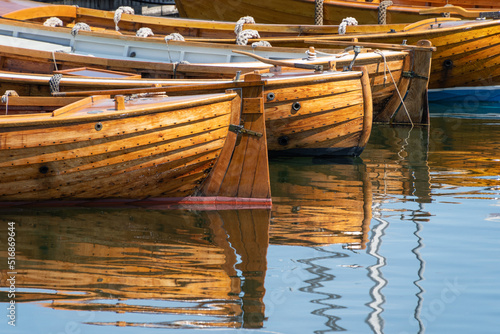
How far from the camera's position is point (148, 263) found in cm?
558

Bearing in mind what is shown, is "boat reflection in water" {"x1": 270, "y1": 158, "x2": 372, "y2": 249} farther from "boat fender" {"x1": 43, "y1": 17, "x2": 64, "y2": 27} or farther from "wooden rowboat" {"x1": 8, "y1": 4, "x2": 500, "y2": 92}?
"boat fender" {"x1": 43, "y1": 17, "x2": 64, "y2": 27}

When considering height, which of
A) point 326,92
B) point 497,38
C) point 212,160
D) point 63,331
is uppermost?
point 497,38

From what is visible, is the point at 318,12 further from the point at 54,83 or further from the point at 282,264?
the point at 282,264

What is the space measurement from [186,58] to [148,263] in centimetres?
703

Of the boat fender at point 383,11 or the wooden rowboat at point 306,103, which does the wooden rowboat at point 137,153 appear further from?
the boat fender at point 383,11

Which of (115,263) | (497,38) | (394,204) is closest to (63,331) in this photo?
(115,263)

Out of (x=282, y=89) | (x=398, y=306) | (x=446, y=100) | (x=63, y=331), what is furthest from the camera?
(x=446, y=100)

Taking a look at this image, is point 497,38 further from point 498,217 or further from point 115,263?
point 115,263

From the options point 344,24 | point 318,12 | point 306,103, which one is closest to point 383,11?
point 318,12

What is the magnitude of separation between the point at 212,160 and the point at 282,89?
6.95 ft

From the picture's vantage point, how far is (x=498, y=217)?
6.99 metres

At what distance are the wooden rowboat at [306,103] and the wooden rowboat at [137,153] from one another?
1.49 meters

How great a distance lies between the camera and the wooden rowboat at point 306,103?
29.6ft

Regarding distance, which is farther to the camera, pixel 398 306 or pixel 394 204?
pixel 394 204
